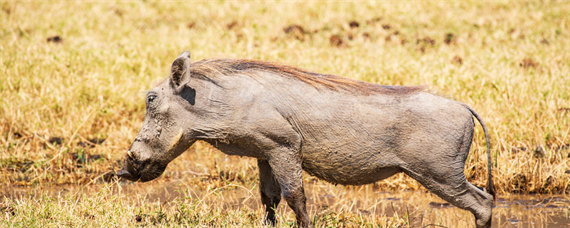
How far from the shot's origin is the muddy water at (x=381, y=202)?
15.3 ft

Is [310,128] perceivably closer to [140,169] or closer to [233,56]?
[140,169]

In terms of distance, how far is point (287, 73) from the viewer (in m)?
3.90

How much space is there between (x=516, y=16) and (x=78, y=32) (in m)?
6.53

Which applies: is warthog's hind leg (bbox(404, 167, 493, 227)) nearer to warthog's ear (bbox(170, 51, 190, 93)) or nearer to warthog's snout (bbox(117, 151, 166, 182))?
warthog's ear (bbox(170, 51, 190, 93))

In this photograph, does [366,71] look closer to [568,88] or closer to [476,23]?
[568,88]

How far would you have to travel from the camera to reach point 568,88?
632cm

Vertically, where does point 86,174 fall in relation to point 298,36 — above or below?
below

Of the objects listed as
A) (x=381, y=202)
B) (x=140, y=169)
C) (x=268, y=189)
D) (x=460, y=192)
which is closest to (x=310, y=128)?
(x=268, y=189)

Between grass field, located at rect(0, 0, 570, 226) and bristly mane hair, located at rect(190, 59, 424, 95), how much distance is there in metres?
0.72

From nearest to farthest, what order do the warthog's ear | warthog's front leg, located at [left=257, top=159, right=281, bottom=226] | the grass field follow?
the warthog's ear
warthog's front leg, located at [left=257, top=159, right=281, bottom=226]
the grass field

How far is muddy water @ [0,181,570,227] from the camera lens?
183 inches

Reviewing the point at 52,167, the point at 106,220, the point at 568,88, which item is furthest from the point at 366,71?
the point at 106,220

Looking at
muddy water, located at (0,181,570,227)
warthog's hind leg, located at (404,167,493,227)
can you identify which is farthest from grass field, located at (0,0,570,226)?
warthog's hind leg, located at (404,167,493,227)

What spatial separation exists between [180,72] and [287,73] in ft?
2.09
